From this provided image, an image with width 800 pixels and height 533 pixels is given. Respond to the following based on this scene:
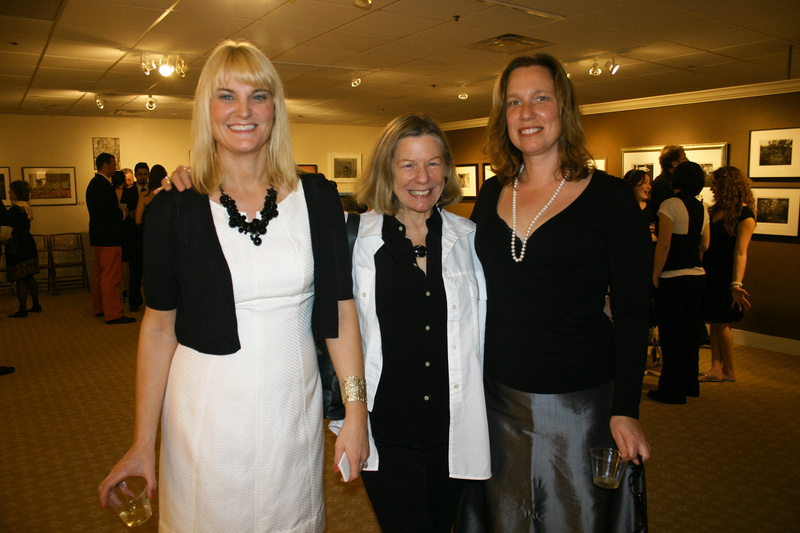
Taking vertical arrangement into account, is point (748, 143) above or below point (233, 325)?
above

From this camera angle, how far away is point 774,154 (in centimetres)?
715

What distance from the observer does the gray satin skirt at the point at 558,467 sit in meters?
1.77

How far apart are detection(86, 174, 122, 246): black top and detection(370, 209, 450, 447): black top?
6.96m

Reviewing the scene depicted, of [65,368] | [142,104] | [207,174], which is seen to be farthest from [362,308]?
[142,104]

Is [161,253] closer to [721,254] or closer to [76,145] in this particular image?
[721,254]

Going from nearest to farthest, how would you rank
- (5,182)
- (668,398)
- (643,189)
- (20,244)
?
(668,398)
(643,189)
(20,244)
(5,182)

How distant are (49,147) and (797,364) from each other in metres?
12.5

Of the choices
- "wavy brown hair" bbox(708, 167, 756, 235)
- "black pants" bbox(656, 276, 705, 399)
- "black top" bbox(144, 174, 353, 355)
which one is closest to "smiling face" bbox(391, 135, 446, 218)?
"black top" bbox(144, 174, 353, 355)

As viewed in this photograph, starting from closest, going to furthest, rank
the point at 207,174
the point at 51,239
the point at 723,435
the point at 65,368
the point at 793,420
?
the point at 207,174 → the point at 723,435 → the point at 793,420 → the point at 65,368 → the point at 51,239

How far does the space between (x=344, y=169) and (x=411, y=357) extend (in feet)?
41.8

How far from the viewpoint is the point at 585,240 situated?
68.7 inches

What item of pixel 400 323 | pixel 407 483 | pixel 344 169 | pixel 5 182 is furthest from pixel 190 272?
pixel 344 169

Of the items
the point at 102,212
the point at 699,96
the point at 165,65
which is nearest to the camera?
the point at 165,65

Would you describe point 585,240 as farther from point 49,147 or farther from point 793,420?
point 49,147
